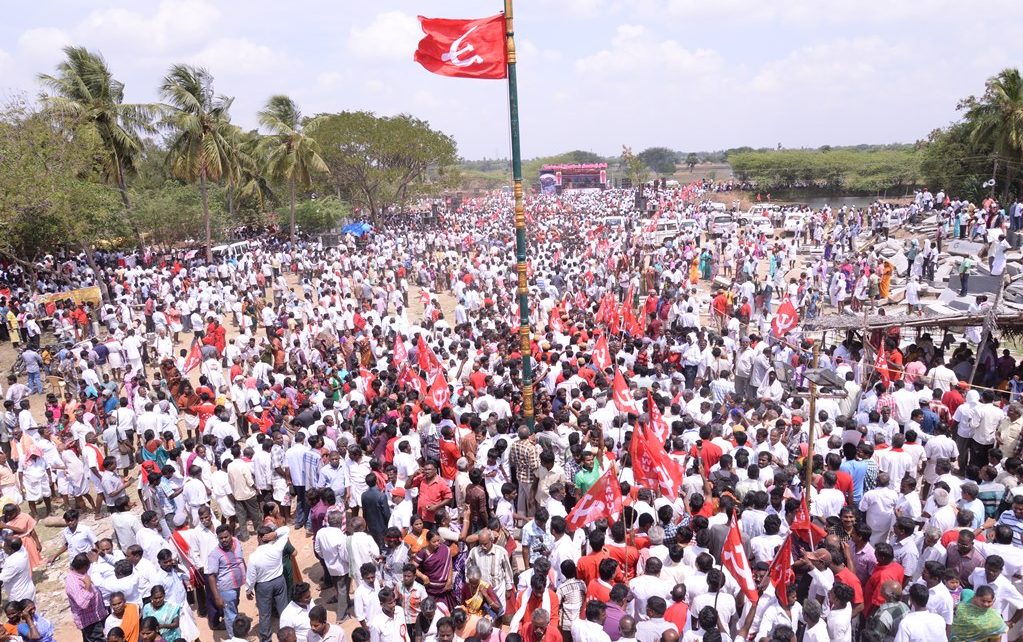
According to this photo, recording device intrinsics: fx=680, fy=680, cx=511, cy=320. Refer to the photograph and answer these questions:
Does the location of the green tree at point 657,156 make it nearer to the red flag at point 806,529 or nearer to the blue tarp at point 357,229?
the blue tarp at point 357,229

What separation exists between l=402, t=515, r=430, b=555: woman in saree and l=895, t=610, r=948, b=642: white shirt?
377 centimetres

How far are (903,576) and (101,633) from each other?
7061 millimetres

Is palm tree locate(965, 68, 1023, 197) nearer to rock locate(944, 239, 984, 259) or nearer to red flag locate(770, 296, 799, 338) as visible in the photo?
rock locate(944, 239, 984, 259)

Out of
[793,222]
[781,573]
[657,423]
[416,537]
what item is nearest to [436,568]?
[416,537]

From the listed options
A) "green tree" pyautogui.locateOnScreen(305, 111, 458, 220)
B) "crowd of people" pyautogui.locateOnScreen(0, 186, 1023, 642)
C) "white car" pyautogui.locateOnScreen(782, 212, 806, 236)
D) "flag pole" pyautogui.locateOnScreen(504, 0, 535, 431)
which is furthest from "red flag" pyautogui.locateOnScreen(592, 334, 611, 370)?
"green tree" pyautogui.locateOnScreen(305, 111, 458, 220)

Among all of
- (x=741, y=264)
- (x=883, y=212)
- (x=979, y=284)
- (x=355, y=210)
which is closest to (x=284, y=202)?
(x=355, y=210)

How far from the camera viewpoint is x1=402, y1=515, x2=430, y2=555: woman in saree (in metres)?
6.09

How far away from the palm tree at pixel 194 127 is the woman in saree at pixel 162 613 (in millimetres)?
24697

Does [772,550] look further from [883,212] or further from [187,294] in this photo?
[883,212]

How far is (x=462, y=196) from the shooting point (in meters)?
65.6

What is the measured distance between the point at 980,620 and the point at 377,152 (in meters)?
38.8

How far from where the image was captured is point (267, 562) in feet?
20.2

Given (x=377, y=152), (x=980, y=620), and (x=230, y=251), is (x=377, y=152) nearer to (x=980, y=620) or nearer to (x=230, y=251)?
(x=230, y=251)

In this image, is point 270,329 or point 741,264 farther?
point 741,264
